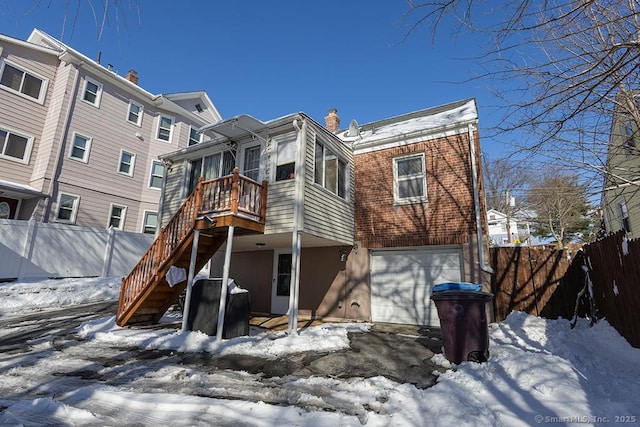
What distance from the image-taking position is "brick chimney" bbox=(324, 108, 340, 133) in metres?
13.8

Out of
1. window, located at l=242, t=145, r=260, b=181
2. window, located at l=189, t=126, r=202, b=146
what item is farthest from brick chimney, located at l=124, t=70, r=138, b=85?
window, located at l=242, t=145, r=260, b=181

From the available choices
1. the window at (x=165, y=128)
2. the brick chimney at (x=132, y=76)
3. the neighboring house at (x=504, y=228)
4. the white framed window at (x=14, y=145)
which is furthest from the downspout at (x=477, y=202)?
the brick chimney at (x=132, y=76)

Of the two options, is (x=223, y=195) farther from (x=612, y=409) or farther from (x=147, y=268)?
(x=612, y=409)

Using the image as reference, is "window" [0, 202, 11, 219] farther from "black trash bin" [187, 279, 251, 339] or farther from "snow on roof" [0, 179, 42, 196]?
"black trash bin" [187, 279, 251, 339]

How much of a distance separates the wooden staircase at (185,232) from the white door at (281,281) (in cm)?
261

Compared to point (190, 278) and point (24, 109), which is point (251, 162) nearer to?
point (190, 278)

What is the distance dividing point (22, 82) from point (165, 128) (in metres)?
6.31

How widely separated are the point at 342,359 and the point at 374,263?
184 inches

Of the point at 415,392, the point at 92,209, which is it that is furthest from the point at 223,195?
the point at 92,209

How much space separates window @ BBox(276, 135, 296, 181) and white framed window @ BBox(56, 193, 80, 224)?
38.4ft

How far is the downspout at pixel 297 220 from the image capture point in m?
7.16

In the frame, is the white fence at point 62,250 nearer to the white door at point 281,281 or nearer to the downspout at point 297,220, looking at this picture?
the white door at point 281,281

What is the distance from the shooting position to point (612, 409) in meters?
3.02

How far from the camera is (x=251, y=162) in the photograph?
9500 millimetres
